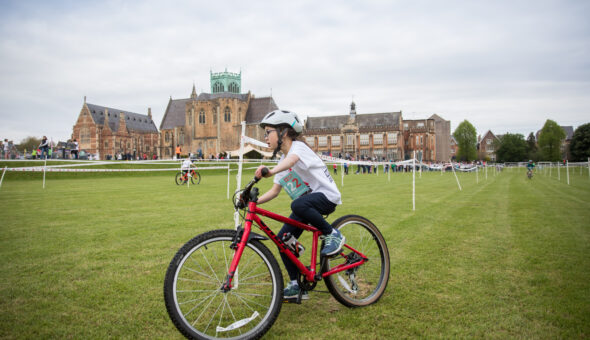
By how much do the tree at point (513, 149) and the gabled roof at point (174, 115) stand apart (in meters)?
104

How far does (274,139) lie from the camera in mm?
3717

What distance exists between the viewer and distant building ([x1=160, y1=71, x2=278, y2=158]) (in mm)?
89562

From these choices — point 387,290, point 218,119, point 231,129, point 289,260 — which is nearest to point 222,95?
point 218,119

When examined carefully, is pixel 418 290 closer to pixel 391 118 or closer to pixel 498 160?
pixel 391 118

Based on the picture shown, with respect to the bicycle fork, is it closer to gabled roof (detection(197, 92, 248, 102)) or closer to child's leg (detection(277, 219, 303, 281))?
child's leg (detection(277, 219, 303, 281))

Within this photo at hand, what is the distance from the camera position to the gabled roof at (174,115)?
334 feet

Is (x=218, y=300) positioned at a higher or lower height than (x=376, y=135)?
lower

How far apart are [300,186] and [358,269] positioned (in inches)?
55.6

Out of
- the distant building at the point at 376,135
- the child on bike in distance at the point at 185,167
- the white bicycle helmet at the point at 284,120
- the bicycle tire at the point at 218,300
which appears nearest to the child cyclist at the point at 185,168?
the child on bike in distance at the point at 185,167

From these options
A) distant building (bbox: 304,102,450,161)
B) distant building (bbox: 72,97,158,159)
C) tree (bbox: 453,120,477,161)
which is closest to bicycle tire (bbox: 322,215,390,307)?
distant building (bbox: 304,102,450,161)

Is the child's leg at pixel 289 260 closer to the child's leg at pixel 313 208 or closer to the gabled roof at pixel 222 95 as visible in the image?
the child's leg at pixel 313 208

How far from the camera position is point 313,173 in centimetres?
373

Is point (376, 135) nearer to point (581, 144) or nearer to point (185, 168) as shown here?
point (581, 144)

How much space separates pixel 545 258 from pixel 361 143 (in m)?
98.2
